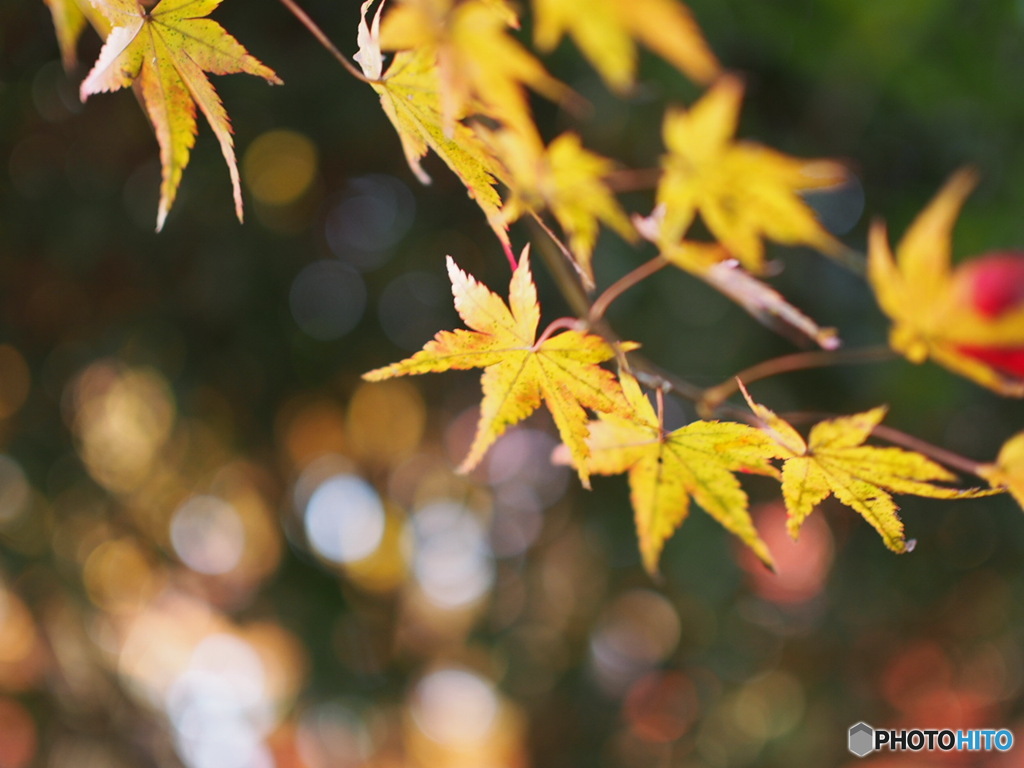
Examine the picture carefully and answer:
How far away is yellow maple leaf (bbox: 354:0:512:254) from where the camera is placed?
1.10ft

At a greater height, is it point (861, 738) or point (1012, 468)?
point (1012, 468)

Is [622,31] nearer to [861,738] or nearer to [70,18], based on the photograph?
[70,18]

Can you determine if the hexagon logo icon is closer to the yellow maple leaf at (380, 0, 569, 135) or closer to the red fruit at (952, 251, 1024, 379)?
the red fruit at (952, 251, 1024, 379)

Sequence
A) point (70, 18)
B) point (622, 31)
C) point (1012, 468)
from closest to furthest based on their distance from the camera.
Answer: point (622, 31), point (1012, 468), point (70, 18)

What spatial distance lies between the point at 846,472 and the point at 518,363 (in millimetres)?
149

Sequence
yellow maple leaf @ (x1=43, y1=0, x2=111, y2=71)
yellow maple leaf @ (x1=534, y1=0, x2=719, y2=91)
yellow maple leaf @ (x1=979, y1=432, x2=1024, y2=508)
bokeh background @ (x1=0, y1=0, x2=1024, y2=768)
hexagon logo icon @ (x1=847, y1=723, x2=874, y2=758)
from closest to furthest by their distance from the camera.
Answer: yellow maple leaf @ (x1=534, y1=0, x2=719, y2=91) < yellow maple leaf @ (x1=979, y1=432, x2=1024, y2=508) < yellow maple leaf @ (x1=43, y1=0, x2=111, y2=71) < bokeh background @ (x1=0, y1=0, x2=1024, y2=768) < hexagon logo icon @ (x1=847, y1=723, x2=874, y2=758)

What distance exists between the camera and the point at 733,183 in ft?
0.76

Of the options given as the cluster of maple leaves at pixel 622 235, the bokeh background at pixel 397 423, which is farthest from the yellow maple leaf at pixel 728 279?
the bokeh background at pixel 397 423

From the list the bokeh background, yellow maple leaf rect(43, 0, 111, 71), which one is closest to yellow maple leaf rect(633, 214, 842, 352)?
yellow maple leaf rect(43, 0, 111, 71)

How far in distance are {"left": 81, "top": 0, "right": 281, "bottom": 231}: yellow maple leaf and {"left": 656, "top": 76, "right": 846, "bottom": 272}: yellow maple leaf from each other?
0.21m

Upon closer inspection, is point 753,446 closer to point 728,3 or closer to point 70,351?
point 728,3

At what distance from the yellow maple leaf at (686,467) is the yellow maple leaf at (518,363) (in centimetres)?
2

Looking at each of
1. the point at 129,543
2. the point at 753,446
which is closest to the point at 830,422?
the point at 753,446

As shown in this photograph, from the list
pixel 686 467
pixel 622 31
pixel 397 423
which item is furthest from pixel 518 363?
pixel 397 423
